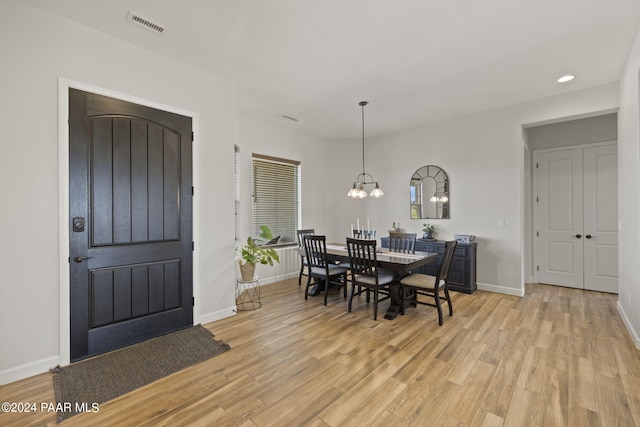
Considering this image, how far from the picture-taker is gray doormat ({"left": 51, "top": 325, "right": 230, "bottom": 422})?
6.78ft

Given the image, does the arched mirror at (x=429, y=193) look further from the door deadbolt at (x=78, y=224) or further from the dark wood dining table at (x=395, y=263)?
the door deadbolt at (x=78, y=224)

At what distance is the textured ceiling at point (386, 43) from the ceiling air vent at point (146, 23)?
2.1 inches

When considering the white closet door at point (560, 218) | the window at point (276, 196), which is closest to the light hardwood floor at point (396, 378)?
the white closet door at point (560, 218)

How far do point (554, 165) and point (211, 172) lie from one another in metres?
5.48

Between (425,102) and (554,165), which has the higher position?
(425,102)

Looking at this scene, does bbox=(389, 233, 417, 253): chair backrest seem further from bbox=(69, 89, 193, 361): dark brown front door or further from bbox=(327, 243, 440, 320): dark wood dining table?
bbox=(69, 89, 193, 361): dark brown front door

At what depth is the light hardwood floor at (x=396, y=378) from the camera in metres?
1.87

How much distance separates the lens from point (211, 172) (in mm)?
3424

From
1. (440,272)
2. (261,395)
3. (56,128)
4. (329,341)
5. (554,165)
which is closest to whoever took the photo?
(261,395)

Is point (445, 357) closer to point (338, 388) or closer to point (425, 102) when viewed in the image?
point (338, 388)

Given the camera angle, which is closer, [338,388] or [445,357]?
[338,388]

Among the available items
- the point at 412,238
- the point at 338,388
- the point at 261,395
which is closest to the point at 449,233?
the point at 412,238

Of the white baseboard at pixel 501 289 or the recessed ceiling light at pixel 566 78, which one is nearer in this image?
the recessed ceiling light at pixel 566 78

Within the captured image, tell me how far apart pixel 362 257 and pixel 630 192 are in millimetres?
2845
